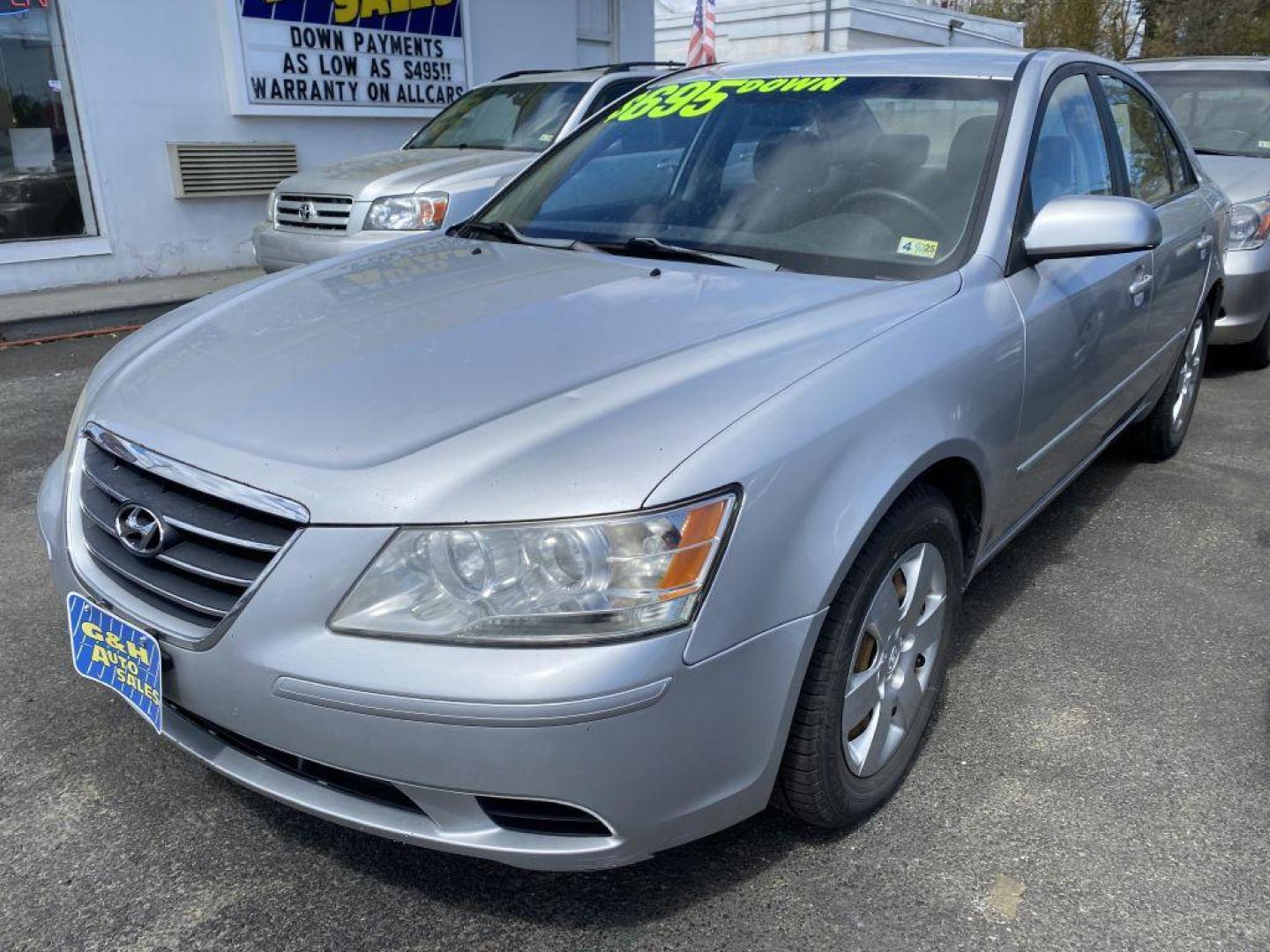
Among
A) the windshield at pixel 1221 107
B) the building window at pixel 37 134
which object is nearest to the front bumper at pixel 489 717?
the windshield at pixel 1221 107

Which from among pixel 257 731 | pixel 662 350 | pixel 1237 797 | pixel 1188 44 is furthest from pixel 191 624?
pixel 1188 44

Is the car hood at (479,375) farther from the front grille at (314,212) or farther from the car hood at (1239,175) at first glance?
the car hood at (1239,175)

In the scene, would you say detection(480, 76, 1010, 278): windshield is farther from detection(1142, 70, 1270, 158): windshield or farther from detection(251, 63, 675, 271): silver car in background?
detection(1142, 70, 1270, 158): windshield

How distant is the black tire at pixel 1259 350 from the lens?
618 centimetres

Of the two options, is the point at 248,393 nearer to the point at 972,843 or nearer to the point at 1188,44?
the point at 972,843

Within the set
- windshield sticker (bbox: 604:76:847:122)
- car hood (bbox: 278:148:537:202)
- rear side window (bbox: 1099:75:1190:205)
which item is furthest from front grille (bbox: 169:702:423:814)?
car hood (bbox: 278:148:537:202)

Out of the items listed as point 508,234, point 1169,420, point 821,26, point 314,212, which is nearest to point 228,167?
point 314,212

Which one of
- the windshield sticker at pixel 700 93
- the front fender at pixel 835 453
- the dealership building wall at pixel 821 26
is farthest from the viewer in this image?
the dealership building wall at pixel 821 26

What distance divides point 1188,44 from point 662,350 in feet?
106

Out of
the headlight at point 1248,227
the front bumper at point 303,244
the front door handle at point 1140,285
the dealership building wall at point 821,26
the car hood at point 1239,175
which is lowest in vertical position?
the front bumper at point 303,244

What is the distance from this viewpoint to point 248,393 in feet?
6.98

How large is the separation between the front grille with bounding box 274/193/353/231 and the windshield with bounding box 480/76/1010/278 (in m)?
3.73

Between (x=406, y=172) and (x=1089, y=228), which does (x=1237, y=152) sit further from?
(x=406, y=172)

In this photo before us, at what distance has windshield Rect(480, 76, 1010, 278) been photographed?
109 inches
